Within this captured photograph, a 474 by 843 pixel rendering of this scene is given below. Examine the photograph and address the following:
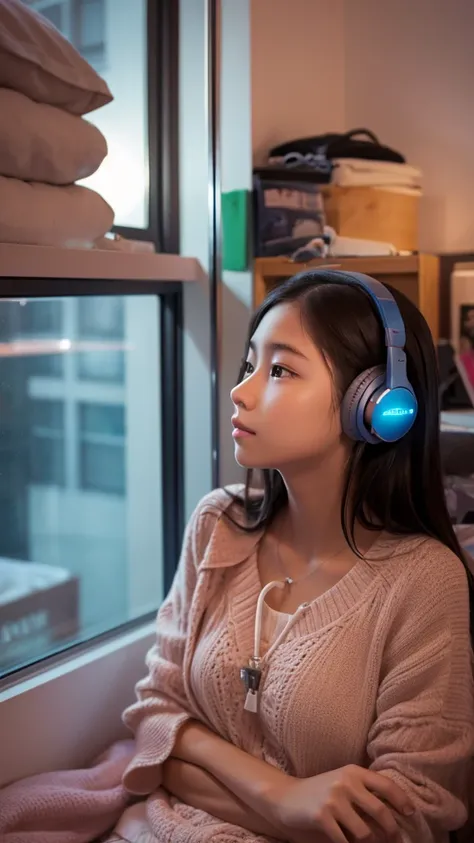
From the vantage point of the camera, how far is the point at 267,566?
1.35 metres

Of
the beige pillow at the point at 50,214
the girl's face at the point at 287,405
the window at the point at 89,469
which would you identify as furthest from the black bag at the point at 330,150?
the girl's face at the point at 287,405

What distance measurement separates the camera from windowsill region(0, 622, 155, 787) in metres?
1.42

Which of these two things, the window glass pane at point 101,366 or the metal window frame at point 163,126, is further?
the window glass pane at point 101,366

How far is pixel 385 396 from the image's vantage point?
113 cm

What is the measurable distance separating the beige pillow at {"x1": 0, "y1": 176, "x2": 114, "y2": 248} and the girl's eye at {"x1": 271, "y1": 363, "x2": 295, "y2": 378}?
18.0 inches

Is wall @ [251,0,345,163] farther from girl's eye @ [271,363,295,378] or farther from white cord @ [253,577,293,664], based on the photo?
white cord @ [253,577,293,664]

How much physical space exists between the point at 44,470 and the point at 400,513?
1011 mm

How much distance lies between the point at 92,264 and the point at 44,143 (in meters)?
0.22

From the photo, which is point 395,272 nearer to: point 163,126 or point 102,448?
point 163,126

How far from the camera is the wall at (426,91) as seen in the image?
1976mm

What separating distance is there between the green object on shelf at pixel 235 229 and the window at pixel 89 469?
0.15 metres

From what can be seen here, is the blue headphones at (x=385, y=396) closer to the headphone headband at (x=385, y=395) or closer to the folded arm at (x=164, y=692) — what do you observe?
the headphone headband at (x=385, y=395)

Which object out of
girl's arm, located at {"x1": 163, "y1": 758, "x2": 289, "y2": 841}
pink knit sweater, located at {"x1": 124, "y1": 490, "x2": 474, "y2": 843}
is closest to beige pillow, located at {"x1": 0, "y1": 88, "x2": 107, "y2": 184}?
pink knit sweater, located at {"x1": 124, "y1": 490, "x2": 474, "y2": 843}

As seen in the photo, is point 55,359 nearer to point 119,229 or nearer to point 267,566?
point 119,229
